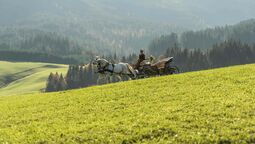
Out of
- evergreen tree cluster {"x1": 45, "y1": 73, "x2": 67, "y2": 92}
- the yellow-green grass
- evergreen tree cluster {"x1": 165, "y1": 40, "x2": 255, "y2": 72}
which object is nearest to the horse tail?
the yellow-green grass

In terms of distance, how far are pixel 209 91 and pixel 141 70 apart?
20.2 m

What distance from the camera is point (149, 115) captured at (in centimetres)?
2283

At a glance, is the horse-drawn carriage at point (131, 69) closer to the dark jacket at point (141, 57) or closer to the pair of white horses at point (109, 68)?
the pair of white horses at point (109, 68)

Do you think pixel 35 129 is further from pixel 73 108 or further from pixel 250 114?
pixel 250 114

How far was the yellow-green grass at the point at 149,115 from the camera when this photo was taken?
62.7 feet

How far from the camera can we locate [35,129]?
75.7 ft

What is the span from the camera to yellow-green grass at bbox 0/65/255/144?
62.7 feet

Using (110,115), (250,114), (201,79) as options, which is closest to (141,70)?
(201,79)

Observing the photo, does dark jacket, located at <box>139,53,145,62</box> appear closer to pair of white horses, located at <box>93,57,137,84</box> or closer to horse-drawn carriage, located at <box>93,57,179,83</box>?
horse-drawn carriage, located at <box>93,57,179,83</box>

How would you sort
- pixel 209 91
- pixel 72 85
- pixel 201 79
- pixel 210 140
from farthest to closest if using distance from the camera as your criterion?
pixel 72 85 → pixel 201 79 → pixel 209 91 → pixel 210 140

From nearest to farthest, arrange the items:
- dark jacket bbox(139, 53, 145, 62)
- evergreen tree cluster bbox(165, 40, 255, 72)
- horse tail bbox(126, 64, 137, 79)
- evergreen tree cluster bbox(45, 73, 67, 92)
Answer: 1. horse tail bbox(126, 64, 137, 79)
2. dark jacket bbox(139, 53, 145, 62)
3. evergreen tree cluster bbox(165, 40, 255, 72)
4. evergreen tree cluster bbox(45, 73, 67, 92)

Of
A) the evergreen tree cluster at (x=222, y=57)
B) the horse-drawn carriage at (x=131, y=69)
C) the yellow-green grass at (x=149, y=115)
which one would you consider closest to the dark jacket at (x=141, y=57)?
the horse-drawn carriage at (x=131, y=69)

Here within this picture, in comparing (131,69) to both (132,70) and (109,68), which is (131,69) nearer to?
(132,70)

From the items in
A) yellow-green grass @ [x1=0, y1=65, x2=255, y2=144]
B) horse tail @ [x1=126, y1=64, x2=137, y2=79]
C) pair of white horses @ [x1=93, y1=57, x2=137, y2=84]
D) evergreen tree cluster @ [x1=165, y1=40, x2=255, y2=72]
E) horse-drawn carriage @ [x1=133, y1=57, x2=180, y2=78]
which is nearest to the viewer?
yellow-green grass @ [x1=0, y1=65, x2=255, y2=144]
